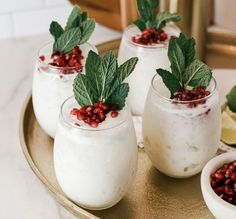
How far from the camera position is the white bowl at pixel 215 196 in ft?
2.63

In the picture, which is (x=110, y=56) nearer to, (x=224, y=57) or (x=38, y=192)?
(x=38, y=192)

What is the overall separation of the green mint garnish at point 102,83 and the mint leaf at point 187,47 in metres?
0.09

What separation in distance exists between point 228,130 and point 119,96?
287 mm

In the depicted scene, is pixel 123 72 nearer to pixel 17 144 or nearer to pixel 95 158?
pixel 95 158


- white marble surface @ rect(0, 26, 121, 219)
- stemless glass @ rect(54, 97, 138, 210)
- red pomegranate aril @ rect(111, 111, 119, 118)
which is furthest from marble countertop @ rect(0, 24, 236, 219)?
red pomegranate aril @ rect(111, 111, 119, 118)

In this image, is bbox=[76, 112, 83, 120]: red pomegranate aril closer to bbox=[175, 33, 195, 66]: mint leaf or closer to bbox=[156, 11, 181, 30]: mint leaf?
bbox=[175, 33, 195, 66]: mint leaf

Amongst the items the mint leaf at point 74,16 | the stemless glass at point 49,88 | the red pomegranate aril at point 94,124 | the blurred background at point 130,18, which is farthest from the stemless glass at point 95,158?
the blurred background at point 130,18

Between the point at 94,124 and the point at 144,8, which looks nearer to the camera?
the point at 94,124

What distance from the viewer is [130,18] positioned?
139cm

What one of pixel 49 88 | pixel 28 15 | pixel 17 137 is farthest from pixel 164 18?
pixel 28 15

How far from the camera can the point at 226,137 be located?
1035 mm

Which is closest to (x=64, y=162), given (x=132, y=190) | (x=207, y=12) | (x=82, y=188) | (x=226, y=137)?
(x=82, y=188)

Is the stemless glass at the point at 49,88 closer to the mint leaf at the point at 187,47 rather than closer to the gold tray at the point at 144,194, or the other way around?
the gold tray at the point at 144,194

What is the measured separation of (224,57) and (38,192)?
563 millimetres
